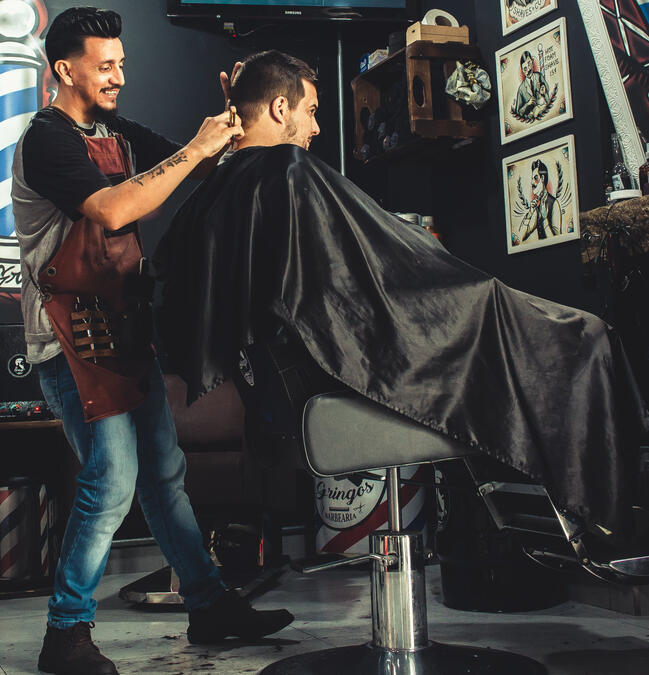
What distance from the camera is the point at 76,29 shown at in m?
1.97

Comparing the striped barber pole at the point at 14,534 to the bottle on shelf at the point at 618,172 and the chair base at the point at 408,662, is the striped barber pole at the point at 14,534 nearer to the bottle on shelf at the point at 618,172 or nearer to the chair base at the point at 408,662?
the chair base at the point at 408,662

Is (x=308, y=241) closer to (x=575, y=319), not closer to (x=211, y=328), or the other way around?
(x=211, y=328)

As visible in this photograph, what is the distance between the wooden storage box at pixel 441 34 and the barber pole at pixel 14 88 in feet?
5.71

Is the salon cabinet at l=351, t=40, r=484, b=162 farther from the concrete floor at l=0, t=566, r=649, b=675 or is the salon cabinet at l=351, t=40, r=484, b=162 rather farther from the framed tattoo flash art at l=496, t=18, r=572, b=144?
the concrete floor at l=0, t=566, r=649, b=675

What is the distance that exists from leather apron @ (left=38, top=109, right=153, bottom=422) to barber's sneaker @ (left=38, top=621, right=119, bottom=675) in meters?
0.51

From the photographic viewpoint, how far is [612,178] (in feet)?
9.10

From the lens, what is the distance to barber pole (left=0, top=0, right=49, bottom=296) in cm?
371

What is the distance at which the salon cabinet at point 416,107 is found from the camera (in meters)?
3.50

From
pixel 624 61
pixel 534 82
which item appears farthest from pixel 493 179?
pixel 624 61

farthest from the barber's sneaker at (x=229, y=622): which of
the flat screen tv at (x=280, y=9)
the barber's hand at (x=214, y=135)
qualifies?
the flat screen tv at (x=280, y=9)

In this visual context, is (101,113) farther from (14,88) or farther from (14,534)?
(14,88)

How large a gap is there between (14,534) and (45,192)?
5.95ft

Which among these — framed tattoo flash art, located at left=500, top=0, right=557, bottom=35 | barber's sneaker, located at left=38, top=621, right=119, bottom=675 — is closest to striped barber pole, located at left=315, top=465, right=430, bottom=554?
barber's sneaker, located at left=38, top=621, right=119, bottom=675

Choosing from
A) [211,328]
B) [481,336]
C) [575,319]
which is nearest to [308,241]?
[211,328]
